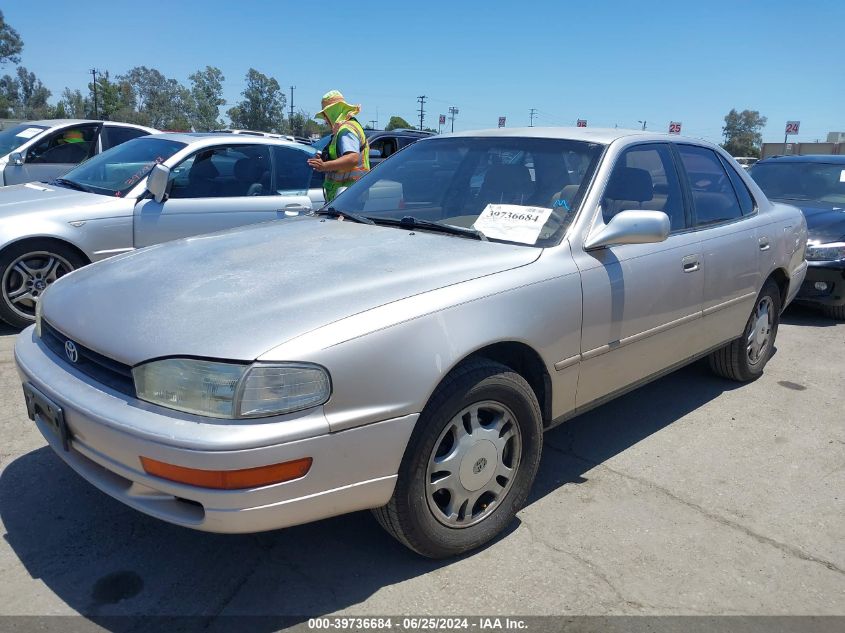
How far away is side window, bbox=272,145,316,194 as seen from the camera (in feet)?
21.1

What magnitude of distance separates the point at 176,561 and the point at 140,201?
147 inches

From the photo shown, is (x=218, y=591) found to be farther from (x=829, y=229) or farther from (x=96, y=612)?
(x=829, y=229)

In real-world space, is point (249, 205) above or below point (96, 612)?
above

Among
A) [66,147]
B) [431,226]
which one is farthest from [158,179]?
[66,147]

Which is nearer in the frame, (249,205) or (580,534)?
(580,534)

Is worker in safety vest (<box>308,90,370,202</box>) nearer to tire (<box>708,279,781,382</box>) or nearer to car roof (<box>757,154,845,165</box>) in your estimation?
tire (<box>708,279,781,382</box>)

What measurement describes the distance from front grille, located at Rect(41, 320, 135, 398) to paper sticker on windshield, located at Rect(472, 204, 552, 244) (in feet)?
5.43

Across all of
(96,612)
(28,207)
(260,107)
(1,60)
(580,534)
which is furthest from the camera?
(1,60)

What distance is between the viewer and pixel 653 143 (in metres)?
3.81

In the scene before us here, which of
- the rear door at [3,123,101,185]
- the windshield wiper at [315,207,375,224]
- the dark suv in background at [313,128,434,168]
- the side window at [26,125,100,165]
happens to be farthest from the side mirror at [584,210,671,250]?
the dark suv in background at [313,128,434,168]

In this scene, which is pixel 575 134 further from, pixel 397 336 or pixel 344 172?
pixel 344 172

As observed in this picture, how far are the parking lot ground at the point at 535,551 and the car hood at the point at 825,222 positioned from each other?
3570 millimetres

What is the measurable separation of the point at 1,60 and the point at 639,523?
114 meters

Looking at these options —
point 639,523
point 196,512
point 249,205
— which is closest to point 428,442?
point 196,512
